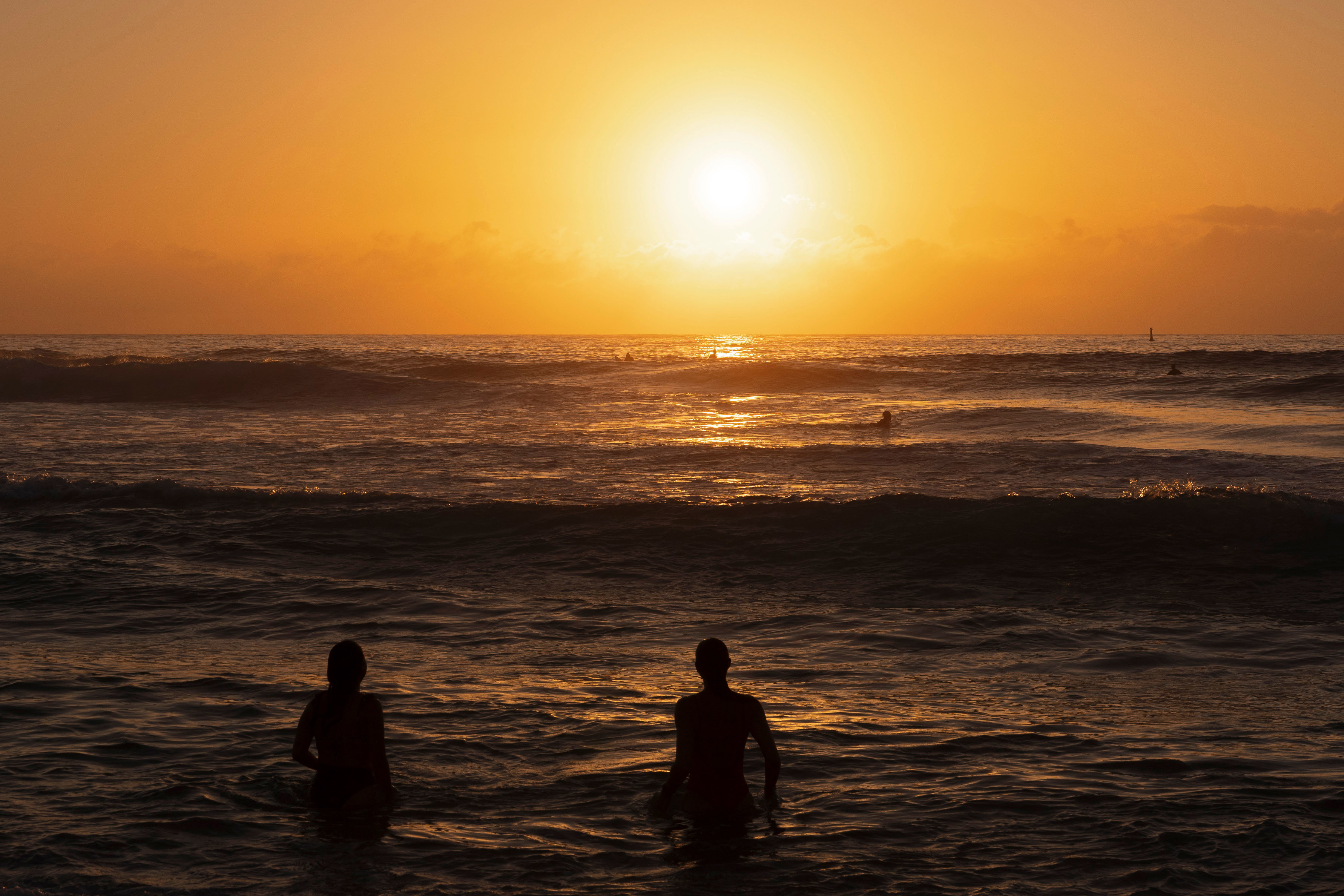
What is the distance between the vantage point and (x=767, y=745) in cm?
580

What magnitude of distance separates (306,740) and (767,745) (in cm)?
266

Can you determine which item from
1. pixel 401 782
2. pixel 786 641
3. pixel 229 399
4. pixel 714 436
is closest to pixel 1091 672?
pixel 786 641

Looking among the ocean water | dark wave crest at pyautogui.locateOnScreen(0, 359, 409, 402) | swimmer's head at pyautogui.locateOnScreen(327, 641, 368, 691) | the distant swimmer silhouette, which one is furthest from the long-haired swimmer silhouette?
dark wave crest at pyautogui.locateOnScreen(0, 359, 409, 402)

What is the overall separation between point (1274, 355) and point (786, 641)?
58.6 m

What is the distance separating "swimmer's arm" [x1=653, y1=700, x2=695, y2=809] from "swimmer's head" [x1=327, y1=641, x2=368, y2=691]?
1826 millimetres

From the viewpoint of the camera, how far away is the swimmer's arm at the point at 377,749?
5.86 meters

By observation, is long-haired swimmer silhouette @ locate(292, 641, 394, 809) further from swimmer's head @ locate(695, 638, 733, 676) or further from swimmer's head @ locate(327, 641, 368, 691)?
swimmer's head @ locate(695, 638, 733, 676)

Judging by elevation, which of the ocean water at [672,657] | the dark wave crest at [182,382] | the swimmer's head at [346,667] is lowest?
the ocean water at [672,657]

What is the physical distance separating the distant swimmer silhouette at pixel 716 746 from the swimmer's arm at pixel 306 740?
204 cm

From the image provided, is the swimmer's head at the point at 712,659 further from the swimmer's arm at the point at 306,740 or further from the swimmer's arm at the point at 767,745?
the swimmer's arm at the point at 306,740

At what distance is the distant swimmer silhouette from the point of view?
5703 millimetres

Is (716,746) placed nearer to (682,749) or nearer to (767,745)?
(682,749)

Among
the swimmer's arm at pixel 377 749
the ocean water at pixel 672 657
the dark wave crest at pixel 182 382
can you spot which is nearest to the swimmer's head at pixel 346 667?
the swimmer's arm at pixel 377 749

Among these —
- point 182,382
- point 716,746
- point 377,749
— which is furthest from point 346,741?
point 182,382
